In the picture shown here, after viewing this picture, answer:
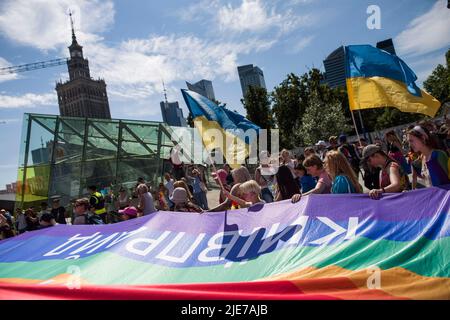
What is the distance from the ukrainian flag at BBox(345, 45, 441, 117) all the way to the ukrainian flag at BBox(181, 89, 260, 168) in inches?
117

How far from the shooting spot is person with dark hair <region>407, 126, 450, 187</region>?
4.23 m

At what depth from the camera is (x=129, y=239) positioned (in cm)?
525

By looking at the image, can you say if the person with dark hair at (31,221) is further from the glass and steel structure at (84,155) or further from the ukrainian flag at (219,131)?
the ukrainian flag at (219,131)

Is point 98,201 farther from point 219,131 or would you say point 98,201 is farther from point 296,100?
point 296,100

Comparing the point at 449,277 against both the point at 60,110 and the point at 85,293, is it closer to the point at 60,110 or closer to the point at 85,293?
the point at 85,293

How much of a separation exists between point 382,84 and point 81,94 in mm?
165814

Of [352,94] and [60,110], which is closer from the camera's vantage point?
[352,94]

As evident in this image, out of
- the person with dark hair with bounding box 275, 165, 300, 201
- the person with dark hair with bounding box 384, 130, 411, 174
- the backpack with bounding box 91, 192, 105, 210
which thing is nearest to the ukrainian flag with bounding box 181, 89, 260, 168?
the person with dark hair with bounding box 275, 165, 300, 201

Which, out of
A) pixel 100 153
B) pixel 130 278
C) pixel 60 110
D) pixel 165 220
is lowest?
pixel 130 278

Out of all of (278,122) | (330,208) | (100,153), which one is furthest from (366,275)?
(278,122)

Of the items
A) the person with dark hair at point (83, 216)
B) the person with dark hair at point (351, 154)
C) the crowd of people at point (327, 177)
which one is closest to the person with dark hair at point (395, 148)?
the crowd of people at point (327, 177)

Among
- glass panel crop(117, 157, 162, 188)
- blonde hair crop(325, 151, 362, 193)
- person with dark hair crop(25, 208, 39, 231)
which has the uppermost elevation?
glass panel crop(117, 157, 162, 188)

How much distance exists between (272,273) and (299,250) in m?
0.45

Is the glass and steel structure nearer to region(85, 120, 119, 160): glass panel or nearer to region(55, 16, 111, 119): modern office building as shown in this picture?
region(85, 120, 119, 160): glass panel
